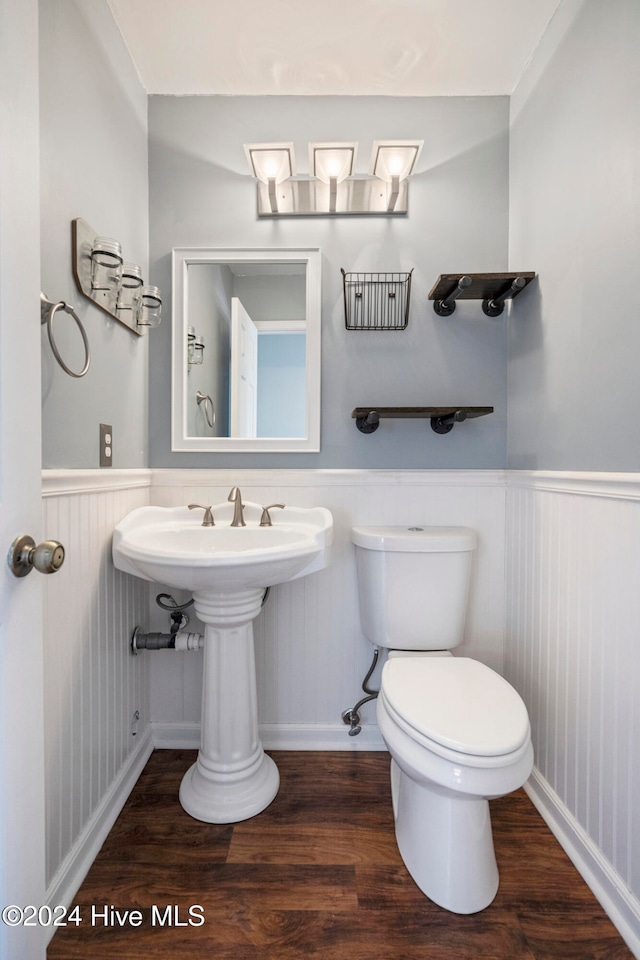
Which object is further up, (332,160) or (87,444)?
(332,160)

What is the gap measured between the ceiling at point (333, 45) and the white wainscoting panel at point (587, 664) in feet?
4.43

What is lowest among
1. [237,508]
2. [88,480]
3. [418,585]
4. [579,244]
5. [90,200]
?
[418,585]

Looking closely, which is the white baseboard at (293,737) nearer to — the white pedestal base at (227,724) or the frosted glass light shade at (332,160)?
the white pedestal base at (227,724)

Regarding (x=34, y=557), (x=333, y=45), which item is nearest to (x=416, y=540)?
(x=34, y=557)

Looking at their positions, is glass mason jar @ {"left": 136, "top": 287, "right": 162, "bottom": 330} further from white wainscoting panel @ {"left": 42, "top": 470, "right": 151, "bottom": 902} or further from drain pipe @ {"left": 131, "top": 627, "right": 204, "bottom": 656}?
drain pipe @ {"left": 131, "top": 627, "right": 204, "bottom": 656}

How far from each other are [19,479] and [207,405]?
1.00 metres

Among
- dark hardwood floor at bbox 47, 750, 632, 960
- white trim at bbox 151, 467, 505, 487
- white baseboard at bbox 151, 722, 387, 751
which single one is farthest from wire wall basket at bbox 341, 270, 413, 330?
dark hardwood floor at bbox 47, 750, 632, 960

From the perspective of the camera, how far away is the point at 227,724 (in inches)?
53.4

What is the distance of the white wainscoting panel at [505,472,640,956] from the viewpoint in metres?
1.02

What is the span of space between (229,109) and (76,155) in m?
0.72

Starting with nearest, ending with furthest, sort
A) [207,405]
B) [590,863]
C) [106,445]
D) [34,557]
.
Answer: [34,557]
[590,863]
[106,445]
[207,405]

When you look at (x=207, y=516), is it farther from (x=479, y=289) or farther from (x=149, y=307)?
(x=479, y=289)

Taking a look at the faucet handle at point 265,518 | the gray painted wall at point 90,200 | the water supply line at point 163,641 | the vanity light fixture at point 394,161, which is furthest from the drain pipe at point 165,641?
the vanity light fixture at point 394,161

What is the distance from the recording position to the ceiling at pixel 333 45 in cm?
133
